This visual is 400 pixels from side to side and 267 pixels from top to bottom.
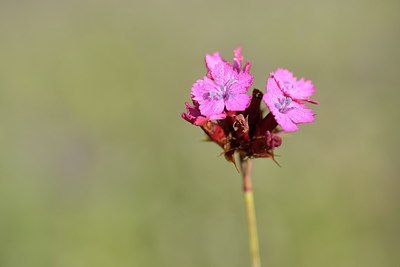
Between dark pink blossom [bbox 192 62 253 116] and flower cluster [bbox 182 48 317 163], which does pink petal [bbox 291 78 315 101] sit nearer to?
flower cluster [bbox 182 48 317 163]

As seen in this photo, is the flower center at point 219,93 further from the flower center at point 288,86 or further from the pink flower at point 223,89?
the flower center at point 288,86

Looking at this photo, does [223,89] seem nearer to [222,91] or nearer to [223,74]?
[222,91]

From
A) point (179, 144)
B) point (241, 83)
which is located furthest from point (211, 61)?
point (179, 144)

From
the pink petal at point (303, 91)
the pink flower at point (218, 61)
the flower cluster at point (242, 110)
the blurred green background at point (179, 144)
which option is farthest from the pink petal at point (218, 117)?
the blurred green background at point (179, 144)

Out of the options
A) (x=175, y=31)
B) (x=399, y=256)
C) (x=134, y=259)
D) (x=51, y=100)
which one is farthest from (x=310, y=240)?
(x=175, y=31)

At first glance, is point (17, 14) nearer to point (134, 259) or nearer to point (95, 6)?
point (95, 6)

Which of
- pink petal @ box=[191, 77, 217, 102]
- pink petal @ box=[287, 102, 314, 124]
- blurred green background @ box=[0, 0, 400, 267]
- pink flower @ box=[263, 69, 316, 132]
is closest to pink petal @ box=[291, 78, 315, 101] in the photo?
pink flower @ box=[263, 69, 316, 132]
